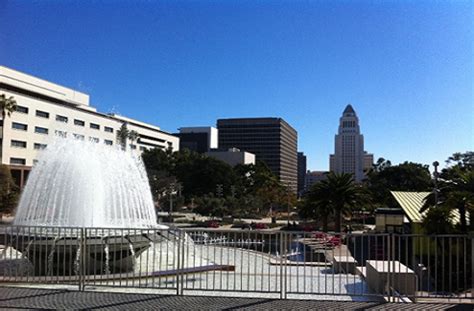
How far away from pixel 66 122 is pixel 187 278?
62165mm

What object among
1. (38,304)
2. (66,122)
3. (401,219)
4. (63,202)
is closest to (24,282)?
(38,304)

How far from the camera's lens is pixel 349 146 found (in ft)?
632

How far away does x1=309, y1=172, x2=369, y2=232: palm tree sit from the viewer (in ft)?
120

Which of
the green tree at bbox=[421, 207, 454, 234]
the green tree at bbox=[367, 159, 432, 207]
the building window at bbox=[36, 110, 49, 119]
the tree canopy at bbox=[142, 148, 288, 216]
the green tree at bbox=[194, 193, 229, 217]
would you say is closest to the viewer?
the green tree at bbox=[421, 207, 454, 234]

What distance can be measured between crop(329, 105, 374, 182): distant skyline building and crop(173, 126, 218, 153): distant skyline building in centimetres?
6019

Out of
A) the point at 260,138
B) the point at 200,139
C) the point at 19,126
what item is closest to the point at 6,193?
the point at 19,126

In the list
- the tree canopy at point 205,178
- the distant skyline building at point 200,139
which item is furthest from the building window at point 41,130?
the distant skyline building at point 200,139

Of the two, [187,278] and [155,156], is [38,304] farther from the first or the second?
[155,156]

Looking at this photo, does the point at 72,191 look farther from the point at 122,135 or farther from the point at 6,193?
the point at 122,135

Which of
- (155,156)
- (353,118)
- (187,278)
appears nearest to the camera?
(187,278)

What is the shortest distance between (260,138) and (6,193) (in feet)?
425

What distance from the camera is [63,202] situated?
51.0 feet

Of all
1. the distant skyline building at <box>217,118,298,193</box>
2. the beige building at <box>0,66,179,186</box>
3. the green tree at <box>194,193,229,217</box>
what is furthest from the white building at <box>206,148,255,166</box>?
the green tree at <box>194,193,229,217</box>

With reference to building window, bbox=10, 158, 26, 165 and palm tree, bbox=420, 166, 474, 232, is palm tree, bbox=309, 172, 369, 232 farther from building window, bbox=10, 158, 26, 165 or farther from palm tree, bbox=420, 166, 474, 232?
building window, bbox=10, 158, 26, 165
